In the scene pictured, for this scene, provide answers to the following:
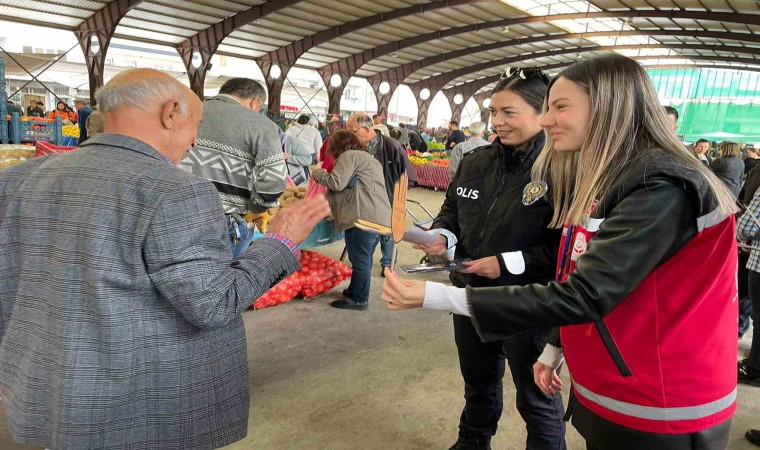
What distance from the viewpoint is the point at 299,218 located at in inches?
50.5

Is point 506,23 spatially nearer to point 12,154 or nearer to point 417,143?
point 417,143

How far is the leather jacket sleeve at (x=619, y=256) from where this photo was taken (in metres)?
0.94

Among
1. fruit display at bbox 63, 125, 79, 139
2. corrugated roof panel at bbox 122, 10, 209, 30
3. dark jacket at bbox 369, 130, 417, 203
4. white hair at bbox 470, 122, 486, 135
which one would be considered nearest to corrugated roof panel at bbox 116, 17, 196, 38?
corrugated roof panel at bbox 122, 10, 209, 30

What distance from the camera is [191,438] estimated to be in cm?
121

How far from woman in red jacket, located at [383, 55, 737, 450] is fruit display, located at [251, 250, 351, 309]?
3.00 meters

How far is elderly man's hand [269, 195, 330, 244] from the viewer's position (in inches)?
50.0

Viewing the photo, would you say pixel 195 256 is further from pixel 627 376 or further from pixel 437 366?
pixel 437 366

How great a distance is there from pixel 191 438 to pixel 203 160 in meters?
1.68

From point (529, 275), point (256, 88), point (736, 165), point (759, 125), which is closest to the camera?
point (529, 275)

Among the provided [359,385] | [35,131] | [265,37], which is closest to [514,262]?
[359,385]

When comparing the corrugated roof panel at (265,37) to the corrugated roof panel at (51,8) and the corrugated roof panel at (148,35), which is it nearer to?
the corrugated roof panel at (148,35)

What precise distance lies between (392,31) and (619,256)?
19981 mm

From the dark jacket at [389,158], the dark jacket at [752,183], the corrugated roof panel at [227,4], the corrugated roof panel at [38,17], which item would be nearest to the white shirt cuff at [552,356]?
the dark jacket at [752,183]

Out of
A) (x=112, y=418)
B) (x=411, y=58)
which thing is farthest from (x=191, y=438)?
(x=411, y=58)
